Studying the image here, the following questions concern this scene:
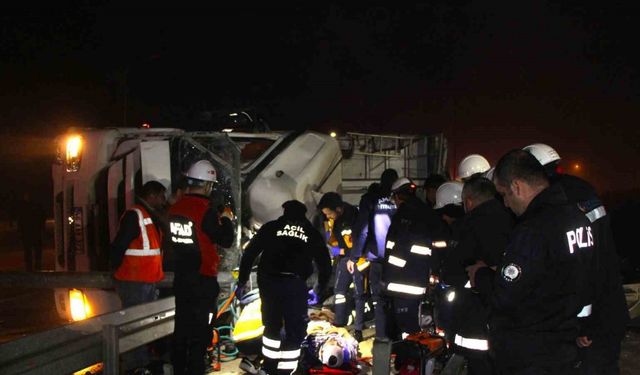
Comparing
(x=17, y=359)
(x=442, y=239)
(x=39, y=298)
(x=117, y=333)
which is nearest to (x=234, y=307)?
(x=442, y=239)

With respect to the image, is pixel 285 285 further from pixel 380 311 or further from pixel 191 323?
pixel 380 311

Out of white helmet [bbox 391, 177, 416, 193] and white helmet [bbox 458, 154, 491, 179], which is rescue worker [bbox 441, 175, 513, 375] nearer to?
white helmet [bbox 391, 177, 416, 193]

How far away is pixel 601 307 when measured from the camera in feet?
11.2

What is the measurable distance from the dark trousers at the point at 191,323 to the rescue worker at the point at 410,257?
1.96m

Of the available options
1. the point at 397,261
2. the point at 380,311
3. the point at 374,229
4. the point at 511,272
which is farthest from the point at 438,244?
the point at 511,272

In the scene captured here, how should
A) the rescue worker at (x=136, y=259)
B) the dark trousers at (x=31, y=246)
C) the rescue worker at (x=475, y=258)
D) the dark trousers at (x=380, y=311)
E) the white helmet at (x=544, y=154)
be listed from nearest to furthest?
1. the rescue worker at (x=475, y=258)
2. the white helmet at (x=544, y=154)
3. the rescue worker at (x=136, y=259)
4. the dark trousers at (x=380, y=311)
5. the dark trousers at (x=31, y=246)

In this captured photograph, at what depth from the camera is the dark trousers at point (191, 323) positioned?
4449 millimetres

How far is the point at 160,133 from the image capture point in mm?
6438

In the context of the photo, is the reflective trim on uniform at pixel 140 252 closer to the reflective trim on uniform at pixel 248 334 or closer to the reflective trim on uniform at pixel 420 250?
the reflective trim on uniform at pixel 248 334

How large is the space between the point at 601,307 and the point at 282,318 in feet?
8.72

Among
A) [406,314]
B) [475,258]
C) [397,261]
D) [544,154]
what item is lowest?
[406,314]

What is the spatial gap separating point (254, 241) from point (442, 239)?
184 centimetres

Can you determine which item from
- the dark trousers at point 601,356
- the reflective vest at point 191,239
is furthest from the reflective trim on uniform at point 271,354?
the dark trousers at point 601,356

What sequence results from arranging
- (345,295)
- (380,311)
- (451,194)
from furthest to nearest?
(345,295) < (380,311) < (451,194)
